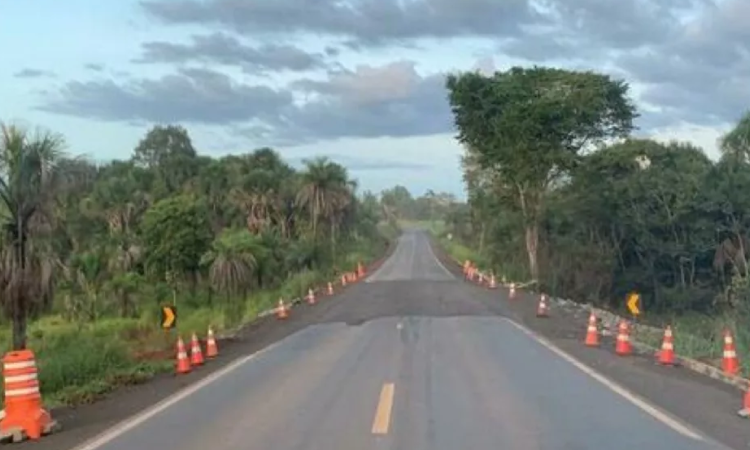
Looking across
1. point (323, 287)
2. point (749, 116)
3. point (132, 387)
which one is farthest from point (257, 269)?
point (132, 387)

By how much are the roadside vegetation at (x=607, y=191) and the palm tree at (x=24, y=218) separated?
3319 cm

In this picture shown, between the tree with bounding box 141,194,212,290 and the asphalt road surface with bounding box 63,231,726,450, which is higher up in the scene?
the tree with bounding box 141,194,212,290

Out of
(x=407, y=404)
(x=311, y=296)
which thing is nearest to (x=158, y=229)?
(x=311, y=296)

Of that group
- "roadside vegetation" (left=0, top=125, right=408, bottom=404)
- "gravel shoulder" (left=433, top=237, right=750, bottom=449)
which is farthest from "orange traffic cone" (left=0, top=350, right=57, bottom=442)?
"gravel shoulder" (left=433, top=237, right=750, bottom=449)

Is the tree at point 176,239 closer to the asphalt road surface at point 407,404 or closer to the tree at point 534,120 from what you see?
the tree at point 534,120

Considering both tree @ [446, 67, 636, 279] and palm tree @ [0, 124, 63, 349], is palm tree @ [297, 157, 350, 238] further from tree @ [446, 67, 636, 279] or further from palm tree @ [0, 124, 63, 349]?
palm tree @ [0, 124, 63, 349]

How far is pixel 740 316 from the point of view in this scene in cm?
3281

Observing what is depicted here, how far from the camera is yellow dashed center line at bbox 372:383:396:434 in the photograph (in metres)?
11.2

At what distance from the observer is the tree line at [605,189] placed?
54.5 metres

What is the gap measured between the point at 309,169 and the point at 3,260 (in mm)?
67473

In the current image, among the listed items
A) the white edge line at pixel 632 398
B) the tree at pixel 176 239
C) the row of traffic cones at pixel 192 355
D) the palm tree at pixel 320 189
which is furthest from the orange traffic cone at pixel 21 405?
the palm tree at pixel 320 189

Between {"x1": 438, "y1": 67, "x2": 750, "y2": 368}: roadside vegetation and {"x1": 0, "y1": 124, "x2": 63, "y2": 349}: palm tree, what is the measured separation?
33.2m

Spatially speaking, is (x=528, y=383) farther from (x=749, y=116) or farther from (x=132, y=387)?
(x=749, y=116)

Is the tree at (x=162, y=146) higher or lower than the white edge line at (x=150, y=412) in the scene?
higher
